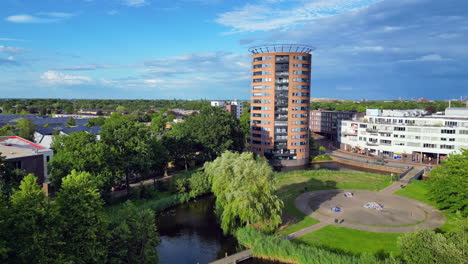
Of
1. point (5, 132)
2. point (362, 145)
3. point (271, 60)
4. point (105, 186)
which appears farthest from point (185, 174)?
point (362, 145)

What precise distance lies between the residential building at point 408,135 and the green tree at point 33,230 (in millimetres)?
111312

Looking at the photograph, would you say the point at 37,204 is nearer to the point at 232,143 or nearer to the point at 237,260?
the point at 237,260

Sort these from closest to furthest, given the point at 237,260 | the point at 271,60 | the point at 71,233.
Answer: the point at 71,233 < the point at 237,260 < the point at 271,60

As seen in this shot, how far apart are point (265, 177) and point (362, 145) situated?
91.6 metres

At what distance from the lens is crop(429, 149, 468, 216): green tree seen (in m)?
57.5

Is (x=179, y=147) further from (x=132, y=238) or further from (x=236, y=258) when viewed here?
(x=132, y=238)

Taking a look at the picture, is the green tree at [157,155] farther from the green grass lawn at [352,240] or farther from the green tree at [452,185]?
the green tree at [452,185]

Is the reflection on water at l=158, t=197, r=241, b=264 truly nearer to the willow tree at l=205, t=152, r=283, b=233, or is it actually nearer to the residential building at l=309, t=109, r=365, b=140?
the willow tree at l=205, t=152, r=283, b=233

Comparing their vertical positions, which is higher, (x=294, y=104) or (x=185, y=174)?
(x=294, y=104)

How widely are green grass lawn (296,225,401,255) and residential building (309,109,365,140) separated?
11604 centimetres

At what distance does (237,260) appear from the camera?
45031mm

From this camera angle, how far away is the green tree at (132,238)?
33875mm

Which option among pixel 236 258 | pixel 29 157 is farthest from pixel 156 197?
pixel 236 258

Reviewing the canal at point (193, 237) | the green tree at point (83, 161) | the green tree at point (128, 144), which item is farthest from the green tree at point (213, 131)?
the green tree at point (83, 161)
